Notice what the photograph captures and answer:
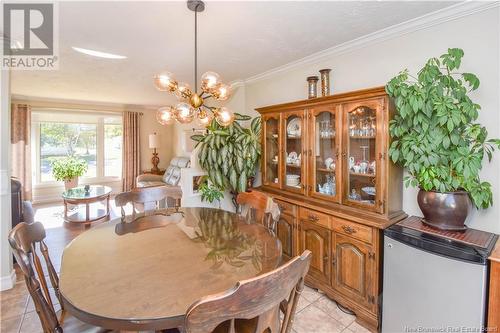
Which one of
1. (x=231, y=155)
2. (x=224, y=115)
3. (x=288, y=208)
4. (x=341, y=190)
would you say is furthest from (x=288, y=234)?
(x=224, y=115)

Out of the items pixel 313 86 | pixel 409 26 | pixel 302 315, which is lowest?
pixel 302 315

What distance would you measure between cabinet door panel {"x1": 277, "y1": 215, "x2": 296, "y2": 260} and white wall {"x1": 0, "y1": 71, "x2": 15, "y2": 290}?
9.24 ft

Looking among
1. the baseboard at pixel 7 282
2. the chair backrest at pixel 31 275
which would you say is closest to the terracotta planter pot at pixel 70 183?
the baseboard at pixel 7 282

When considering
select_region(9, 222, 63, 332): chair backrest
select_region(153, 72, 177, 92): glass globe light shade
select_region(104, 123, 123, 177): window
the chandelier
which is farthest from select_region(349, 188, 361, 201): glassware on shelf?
select_region(104, 123, 123, 177): window

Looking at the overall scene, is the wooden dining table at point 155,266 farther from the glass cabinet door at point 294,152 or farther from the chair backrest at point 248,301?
the glass cabinet door at point 294,152

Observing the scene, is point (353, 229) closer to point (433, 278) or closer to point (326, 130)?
point (433, 278)

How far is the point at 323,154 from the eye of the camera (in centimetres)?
252

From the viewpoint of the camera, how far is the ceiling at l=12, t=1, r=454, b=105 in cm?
188

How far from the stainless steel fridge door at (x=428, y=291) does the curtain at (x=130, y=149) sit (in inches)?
262

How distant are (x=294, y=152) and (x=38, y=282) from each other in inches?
92.9

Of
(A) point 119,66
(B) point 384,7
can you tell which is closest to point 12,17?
(A) point 119,66

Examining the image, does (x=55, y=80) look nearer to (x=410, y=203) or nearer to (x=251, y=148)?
(x=251, y=148)

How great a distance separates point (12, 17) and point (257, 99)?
2.76m

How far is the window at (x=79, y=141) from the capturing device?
19.6ft
